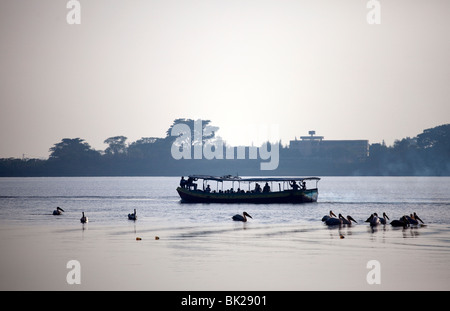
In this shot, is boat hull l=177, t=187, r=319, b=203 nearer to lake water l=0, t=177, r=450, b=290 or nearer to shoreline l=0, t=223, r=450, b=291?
lake water l=0, t=177, r=450, b=290

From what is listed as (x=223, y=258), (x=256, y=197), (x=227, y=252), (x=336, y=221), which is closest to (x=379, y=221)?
(x=336, y=221)

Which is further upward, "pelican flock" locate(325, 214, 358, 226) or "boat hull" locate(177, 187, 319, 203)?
"boat hull" locate(177, 187, 319, 203)

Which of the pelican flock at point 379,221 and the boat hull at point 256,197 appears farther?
the boat hull at point 256,197

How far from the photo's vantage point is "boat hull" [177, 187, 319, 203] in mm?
90250

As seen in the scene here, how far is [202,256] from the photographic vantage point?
135 ft

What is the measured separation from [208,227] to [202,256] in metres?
18.8

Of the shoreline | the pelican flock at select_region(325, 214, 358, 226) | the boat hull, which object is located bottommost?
the shoreline

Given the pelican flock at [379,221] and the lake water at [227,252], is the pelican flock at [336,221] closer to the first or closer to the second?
the pelican flock at [379,221]

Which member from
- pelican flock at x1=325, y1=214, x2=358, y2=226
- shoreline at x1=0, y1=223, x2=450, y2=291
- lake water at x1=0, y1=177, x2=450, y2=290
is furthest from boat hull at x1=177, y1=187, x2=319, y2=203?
shoreline at x1=0, y1=223, x2=450, y2=291

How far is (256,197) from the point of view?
9156 cm

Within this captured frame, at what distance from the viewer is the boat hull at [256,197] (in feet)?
296

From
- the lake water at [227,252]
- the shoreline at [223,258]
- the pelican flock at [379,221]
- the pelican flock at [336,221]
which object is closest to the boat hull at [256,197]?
the lake water at [227,252]
